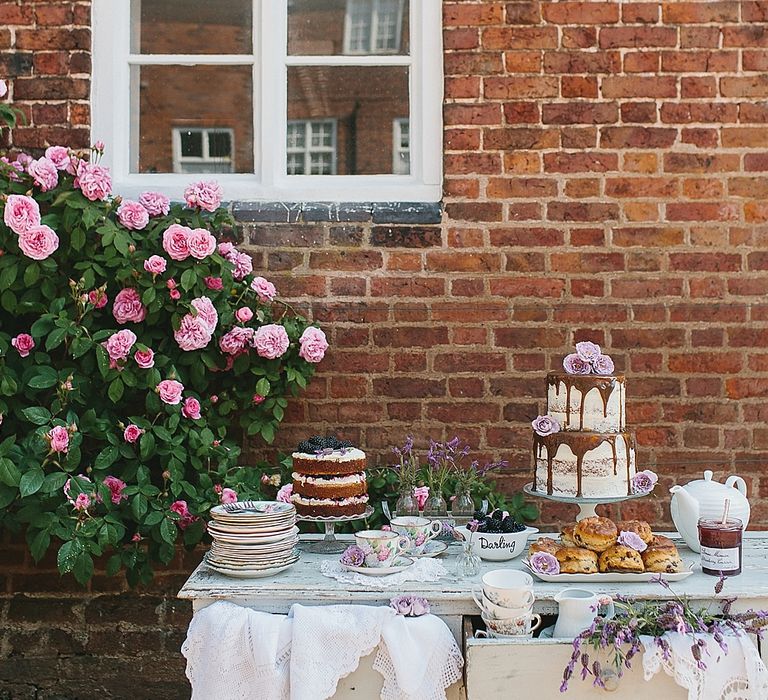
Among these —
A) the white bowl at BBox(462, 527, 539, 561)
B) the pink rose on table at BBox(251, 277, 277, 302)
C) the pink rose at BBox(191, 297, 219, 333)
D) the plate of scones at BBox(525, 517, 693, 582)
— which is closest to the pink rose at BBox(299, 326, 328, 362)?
the pink rose on table at BBox(251, 277, 277, 302)

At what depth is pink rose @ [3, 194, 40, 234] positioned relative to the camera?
289cm

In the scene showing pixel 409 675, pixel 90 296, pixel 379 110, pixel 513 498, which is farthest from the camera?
pixel 379 110

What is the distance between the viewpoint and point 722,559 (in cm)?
245

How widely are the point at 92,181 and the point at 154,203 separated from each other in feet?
0.78

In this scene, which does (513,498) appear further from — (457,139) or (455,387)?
(457,139)

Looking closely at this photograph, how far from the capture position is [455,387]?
3371 mm

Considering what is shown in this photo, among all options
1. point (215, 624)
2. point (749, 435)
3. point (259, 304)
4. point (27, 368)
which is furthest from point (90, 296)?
point (749, 435)

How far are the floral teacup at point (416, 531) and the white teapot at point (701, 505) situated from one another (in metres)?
0.75

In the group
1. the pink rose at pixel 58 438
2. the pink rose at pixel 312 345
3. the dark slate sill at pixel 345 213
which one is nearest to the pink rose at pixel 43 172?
the dark slate sill at pixel 345 213

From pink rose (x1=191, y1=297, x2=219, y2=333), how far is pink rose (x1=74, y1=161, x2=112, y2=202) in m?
0.52

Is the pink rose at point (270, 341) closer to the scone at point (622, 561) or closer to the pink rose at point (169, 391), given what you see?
the pink rose at point (169, 391)

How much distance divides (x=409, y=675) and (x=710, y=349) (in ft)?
6.02

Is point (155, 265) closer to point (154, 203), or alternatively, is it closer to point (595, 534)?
point (154, 203)

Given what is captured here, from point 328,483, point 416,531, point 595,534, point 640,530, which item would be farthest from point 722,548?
point 328,483
